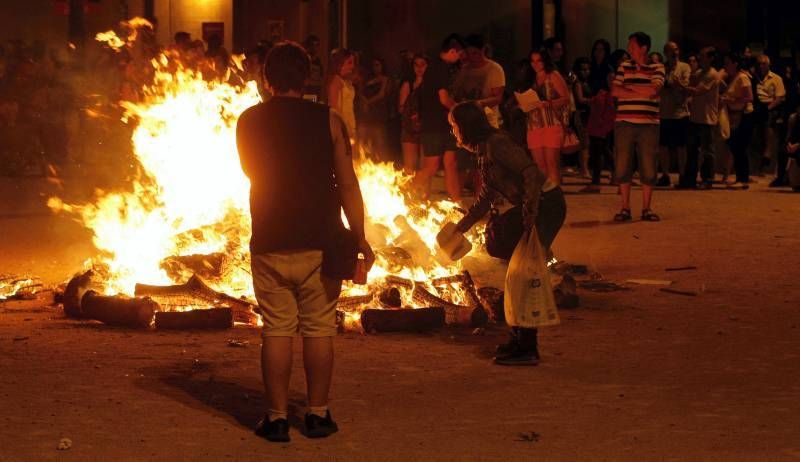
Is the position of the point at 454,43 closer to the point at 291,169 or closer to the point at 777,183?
the point at 777,183

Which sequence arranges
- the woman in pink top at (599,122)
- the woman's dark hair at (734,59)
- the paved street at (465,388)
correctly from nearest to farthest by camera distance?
the paved street at (465,388) → the woman in pink top at (599,122) → the woman's dark hair at (734,59)

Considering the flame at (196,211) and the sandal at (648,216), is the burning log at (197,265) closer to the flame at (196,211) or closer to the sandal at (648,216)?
the flame at (196,211)

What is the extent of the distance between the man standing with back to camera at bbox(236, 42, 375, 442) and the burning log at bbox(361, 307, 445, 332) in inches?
96.3

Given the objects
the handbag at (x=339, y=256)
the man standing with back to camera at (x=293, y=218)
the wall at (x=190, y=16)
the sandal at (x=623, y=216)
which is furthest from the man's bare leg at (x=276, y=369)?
the wall at (x=190, y=16)

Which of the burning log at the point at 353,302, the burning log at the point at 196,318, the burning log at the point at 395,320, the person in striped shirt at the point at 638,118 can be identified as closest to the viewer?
the burning log at the point at 395,320

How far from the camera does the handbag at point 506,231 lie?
7.89 meters

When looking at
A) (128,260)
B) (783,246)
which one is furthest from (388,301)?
(783,246)

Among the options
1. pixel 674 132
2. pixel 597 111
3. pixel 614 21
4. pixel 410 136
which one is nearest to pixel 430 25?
pixel 614 21

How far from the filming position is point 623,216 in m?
14.9

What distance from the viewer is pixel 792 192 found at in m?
18.7

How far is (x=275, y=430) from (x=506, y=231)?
2248 mm

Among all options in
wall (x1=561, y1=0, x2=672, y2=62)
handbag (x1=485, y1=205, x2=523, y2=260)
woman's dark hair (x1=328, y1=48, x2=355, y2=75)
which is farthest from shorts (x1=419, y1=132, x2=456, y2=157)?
wall (x1=561, y1=0, x2=672, y2=62)

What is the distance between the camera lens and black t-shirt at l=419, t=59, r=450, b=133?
15.6 meters

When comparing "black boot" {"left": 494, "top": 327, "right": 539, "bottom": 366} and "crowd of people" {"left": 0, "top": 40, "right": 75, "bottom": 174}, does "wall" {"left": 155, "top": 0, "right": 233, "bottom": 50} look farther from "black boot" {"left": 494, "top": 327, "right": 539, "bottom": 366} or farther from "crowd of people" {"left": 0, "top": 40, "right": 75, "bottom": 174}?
"black boot" {"left": 494, "top": 327, "right": 539, "bottom": 366}
